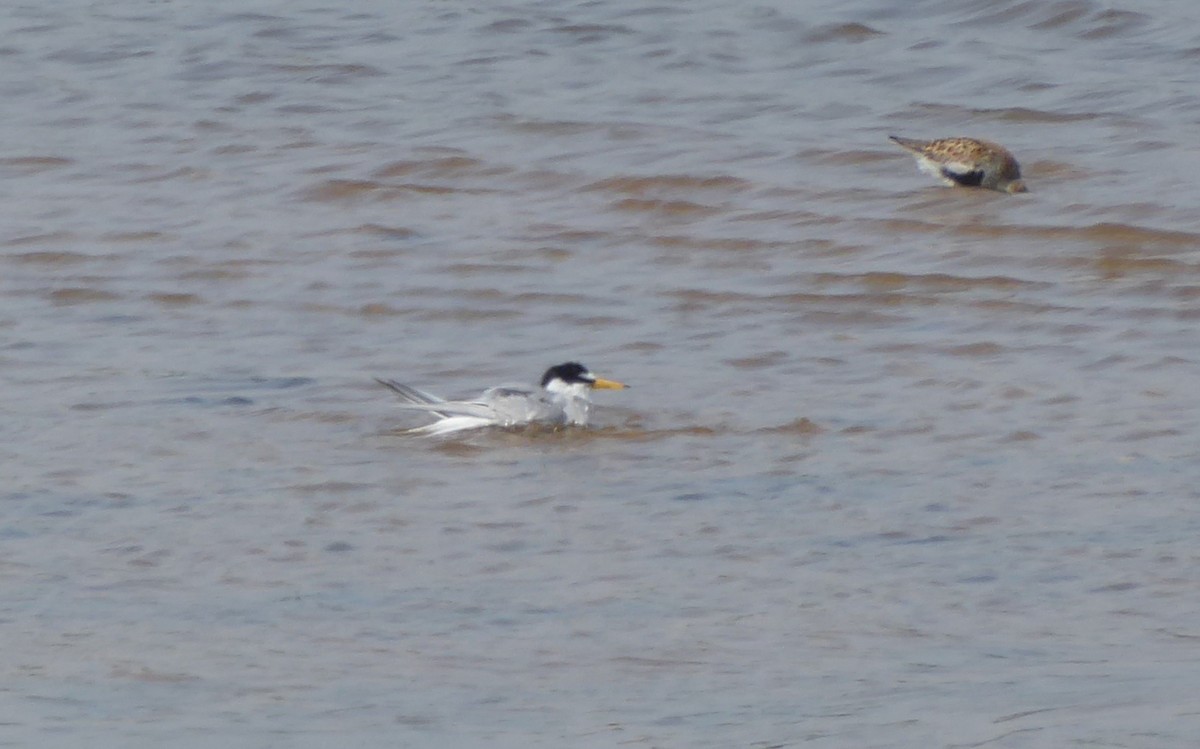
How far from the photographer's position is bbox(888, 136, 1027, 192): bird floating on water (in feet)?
41.4

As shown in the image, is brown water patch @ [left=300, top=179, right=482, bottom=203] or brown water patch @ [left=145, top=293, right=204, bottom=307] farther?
brown water patch @ [left=300, top=179, right=482, bottom=203]

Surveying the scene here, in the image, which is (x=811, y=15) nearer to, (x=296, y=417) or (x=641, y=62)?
(x=641, y=62)

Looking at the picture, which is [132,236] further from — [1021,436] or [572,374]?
[1021,436]

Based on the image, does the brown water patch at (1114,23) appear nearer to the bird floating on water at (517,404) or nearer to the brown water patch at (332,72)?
the brown water patch at (332,72)

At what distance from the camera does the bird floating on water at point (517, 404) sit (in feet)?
27.3

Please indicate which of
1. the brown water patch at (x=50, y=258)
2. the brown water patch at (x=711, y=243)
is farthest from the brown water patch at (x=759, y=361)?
the brown water patch at (x=50, y=258)

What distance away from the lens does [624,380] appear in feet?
30.0

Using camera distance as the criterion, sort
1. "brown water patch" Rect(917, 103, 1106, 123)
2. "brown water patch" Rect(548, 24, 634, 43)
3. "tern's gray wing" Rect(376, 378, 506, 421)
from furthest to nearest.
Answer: "brown water patch" Rect(548, 24, 634, 43) → "brown water patch" Rect(917, 103, 1106, 123) → "tern's gray wing" Rect(376, 378, 506, 421)

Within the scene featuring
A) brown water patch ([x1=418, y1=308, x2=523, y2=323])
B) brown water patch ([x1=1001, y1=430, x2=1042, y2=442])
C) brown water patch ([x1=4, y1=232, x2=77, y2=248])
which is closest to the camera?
brown water patch ([x1=1001, y1=430, x2=1042, y2=442])

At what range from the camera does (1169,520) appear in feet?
21.9

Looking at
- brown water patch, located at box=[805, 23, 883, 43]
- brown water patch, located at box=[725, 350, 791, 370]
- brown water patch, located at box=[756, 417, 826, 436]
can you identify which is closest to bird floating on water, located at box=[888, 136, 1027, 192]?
brown water patch, located at box=[725, 350, 791, 370]

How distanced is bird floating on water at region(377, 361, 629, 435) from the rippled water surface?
91mm

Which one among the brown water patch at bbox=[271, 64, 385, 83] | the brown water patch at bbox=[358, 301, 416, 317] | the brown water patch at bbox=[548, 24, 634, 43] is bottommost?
the brown water patch at bbox=[271, 64, 385, 83]

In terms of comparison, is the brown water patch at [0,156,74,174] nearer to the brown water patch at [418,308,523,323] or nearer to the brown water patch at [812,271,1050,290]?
the brown water patch at [418,308,523,323]
